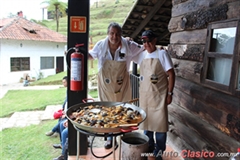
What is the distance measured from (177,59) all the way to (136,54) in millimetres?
615

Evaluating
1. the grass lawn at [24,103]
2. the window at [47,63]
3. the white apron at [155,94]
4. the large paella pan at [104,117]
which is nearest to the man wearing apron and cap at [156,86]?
the white apron at [155,94]

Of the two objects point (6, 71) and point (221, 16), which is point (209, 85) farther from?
point (6, 71)

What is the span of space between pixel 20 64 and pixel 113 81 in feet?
51.0

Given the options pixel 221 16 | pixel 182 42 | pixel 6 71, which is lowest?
pixel 6 71

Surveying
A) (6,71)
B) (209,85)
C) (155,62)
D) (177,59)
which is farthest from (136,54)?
(6,71)

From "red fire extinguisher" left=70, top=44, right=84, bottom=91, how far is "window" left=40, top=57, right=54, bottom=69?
16273mm

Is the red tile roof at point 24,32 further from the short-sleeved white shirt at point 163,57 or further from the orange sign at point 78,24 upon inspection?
the short-sleeved white shirt at point 163,57

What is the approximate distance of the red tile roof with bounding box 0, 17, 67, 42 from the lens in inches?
599

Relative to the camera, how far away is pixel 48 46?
17828 mm

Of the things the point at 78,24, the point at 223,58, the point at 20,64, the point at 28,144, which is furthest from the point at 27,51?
the point at 223,58

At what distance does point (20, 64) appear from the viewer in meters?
16.3

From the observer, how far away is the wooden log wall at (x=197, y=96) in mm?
1933

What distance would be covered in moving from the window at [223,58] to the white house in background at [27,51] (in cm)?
1519

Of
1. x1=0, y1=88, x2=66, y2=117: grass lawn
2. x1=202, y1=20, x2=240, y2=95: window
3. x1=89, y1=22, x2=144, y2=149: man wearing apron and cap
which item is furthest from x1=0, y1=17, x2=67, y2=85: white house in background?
x1=202, y1=20, x2=240, y2=95: window
